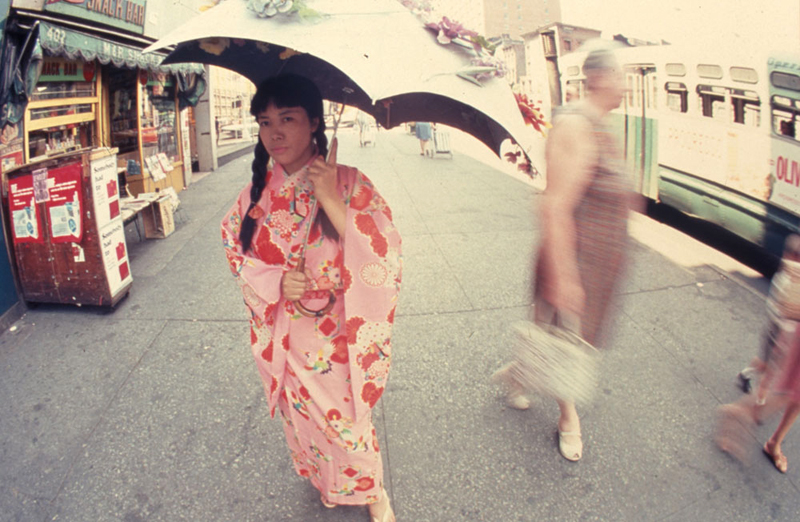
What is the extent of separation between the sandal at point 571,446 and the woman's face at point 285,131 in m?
1.88

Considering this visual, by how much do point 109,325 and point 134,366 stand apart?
72 cm

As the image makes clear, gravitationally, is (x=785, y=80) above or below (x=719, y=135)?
above

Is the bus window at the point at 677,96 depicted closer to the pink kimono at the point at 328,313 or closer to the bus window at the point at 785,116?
the bus window at the point at 785,116

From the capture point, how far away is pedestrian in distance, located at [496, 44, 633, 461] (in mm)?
1942

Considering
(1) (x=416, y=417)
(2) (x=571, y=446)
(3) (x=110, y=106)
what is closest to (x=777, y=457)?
(2) (x=571, y=446)

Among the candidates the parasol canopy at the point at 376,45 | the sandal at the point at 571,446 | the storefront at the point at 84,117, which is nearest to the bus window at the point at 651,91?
the sandal at the point at 571,446

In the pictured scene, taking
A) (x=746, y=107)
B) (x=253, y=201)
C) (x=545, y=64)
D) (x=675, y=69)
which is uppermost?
(x=545, y=64)

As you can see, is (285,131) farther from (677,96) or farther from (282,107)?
(677,96)

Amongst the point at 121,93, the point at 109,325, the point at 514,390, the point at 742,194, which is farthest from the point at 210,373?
the point at 742,194

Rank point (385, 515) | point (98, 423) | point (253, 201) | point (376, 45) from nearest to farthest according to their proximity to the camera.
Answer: point (376, 45), point (253, 201), point (385, 515), point (98, 423)

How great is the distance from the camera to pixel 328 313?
1.71m

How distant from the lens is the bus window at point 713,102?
21.1 ft

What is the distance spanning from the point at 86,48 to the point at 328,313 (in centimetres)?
451

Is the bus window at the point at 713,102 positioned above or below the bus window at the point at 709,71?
below
